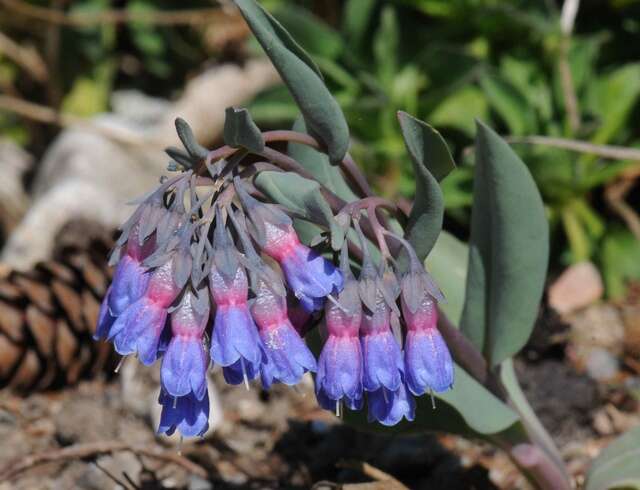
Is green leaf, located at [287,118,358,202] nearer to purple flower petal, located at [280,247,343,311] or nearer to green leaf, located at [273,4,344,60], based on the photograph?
purple flower petal, located at [280,247,343,311]

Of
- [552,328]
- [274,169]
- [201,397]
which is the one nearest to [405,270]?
[274,169]

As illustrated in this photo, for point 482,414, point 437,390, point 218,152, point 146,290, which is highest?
point 218,152

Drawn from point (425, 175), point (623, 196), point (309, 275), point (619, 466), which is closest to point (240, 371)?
point (309, 275)

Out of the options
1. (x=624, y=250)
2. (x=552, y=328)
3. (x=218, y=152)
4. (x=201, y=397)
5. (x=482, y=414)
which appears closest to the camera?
(x=201, y=397)

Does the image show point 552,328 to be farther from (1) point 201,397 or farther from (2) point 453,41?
(1) point 201,397

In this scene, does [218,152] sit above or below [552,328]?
above

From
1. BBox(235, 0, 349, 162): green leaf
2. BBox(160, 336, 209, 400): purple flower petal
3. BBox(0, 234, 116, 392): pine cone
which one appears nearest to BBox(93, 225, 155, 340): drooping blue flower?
BBox(160, 336, 209, 400): purple flower petal
